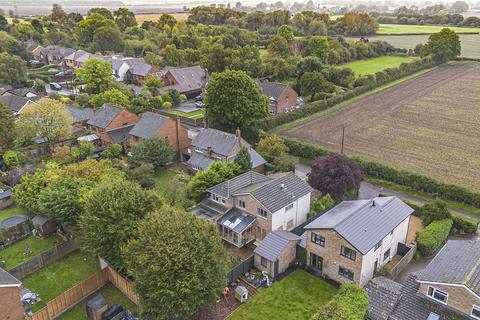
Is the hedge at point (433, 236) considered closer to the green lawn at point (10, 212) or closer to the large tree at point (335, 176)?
the large tree at point (335, 176)

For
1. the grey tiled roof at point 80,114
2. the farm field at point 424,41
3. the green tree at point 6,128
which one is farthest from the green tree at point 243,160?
the farm field at point 424,41

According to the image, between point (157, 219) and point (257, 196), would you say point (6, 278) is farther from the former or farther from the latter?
point (257, 196)

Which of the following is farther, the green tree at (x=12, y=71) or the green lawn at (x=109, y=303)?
the green tree at (x=12, y=71)

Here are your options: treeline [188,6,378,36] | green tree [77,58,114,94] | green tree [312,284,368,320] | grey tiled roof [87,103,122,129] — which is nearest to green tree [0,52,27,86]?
green tree [77,58,114,94]

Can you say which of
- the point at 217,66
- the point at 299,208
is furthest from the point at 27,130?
the point at 217,66

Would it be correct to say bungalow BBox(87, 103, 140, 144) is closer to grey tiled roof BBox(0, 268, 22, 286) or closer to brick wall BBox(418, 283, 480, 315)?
grey tiled roof BBox(0, 268, 22, 286)

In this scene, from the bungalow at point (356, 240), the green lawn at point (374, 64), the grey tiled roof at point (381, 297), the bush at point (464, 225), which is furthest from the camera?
the green lawn at point (374, 64)
